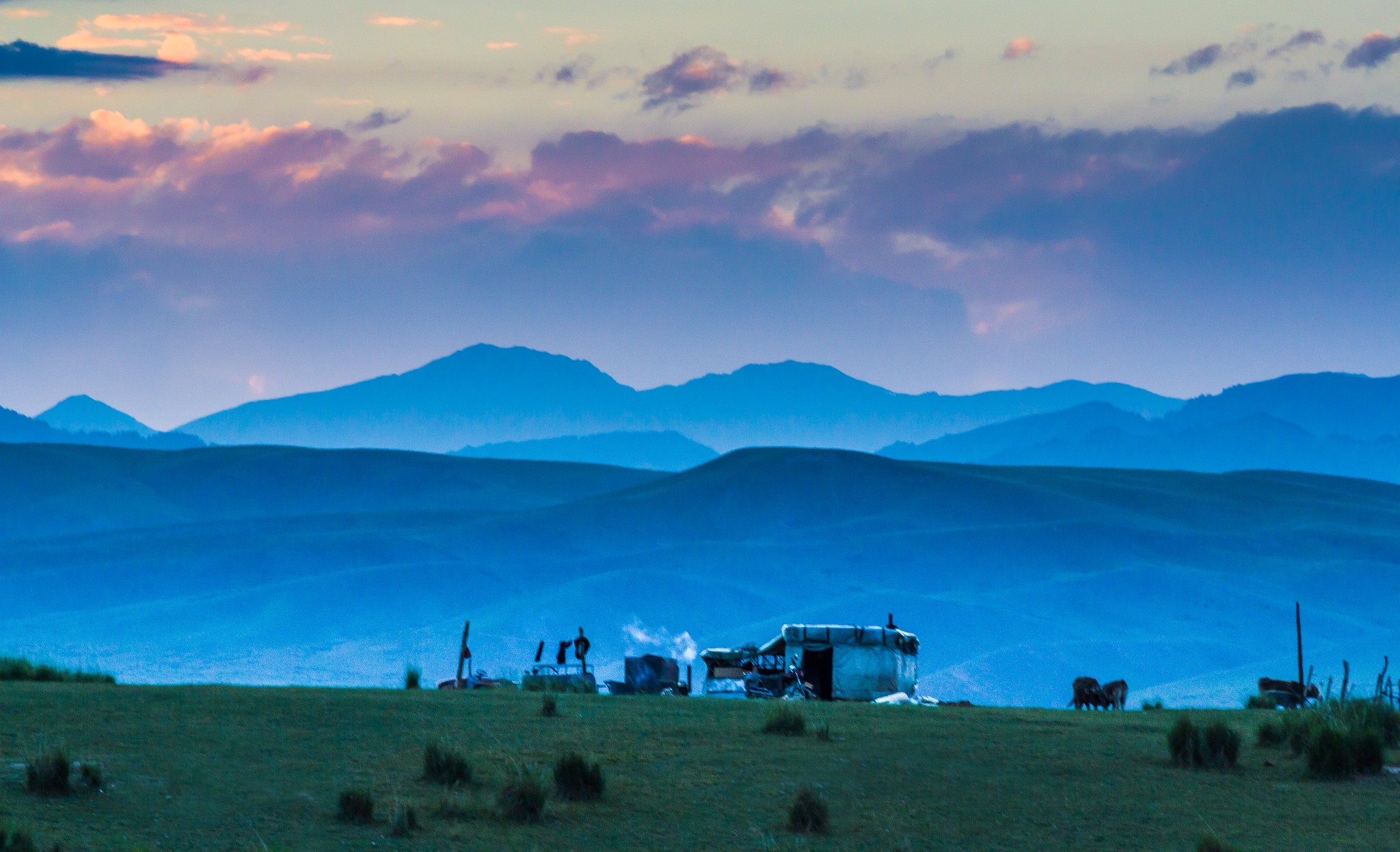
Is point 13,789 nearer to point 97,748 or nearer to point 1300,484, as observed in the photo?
point 97,748

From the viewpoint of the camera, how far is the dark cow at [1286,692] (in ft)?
88.1

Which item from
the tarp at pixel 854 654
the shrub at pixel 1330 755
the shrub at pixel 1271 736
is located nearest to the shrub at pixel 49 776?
the shrub at pixel 1330 755

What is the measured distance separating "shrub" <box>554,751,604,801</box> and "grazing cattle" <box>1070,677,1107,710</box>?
13897mm

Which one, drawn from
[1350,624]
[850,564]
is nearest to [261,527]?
[850,564]

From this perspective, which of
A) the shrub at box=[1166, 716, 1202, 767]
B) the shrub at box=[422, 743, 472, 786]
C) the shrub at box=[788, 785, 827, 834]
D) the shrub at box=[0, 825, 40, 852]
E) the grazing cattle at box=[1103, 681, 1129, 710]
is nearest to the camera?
the shrub at box=[0, 825, 40, 852]

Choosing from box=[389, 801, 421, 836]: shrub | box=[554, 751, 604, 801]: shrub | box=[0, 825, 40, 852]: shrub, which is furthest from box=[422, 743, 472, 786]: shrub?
box=[0, 825, 40, 852]: shrub

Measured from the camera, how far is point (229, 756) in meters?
15.7

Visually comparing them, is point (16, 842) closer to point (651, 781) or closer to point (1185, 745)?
point (651, 781)

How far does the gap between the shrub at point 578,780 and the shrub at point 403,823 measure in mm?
1621

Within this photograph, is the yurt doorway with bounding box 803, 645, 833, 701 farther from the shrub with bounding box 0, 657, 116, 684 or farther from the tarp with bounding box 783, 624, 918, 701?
the shrub with bounding box 0, 657, 116, 684

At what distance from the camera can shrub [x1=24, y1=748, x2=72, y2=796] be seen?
13578 mm

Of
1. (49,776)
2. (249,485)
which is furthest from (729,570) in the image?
(49,776)

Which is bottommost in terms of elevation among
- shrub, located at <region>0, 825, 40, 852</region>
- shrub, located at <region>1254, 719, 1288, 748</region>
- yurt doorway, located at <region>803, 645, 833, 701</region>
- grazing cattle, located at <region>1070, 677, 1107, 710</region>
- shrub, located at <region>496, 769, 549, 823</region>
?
shrub, located at <region>0, 825, 40, 852</region>

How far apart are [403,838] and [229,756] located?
3301 millimetres
